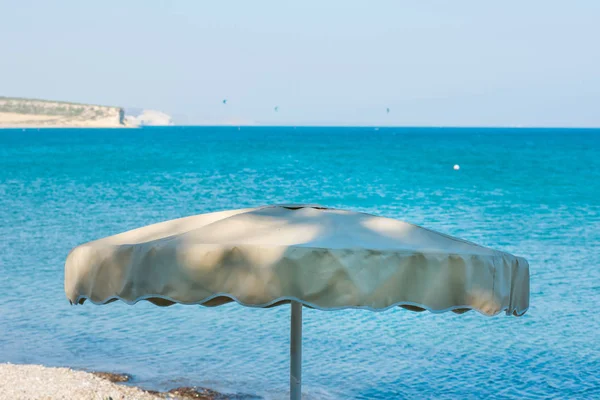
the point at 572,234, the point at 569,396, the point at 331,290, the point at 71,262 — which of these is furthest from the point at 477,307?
the point at 572,234

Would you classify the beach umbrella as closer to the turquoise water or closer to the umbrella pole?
the umbrella pole

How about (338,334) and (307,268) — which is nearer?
(307,268)

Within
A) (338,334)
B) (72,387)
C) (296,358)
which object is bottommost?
(338,334)

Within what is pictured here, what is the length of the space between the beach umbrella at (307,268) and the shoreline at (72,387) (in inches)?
186

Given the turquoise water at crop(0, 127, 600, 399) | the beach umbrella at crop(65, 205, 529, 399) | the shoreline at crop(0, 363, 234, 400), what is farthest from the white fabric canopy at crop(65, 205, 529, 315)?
the turquoise water at crop(0, 127, 600, 399)

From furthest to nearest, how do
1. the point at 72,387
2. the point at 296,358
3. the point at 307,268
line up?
1. the point at 72,387
2. the point at 296,358
3. the point at 307,268

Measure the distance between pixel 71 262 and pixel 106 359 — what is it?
706 cm

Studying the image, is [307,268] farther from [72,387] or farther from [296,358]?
[72,387]

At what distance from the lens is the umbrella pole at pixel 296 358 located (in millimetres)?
6145

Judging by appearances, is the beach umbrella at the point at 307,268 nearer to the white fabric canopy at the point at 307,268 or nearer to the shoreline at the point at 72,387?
the white fabric canopy at the point at 307,268

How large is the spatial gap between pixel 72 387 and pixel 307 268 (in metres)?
6.25

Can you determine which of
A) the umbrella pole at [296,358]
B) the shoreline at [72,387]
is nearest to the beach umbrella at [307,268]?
the umbrella pole at [296,358]

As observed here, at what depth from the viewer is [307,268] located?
4480mm

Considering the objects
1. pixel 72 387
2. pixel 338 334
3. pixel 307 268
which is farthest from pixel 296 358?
pixel 338 334
